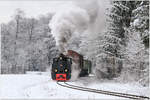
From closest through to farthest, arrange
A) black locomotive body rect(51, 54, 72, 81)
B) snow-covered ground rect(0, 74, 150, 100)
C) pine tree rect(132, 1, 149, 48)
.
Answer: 1. snow-covered ground rect(0, 74, 150, 100)
2. black locomotive body rect(51, 54, 72, 81)
3. pine tree rect(132, 1, 149, 48)

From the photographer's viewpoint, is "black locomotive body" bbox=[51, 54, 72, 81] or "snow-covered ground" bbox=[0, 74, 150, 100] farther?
"black locomotive body" bbox=[51, 54, 72, 81]

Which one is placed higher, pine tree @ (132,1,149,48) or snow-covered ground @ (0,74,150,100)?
pine tree @ (132,1,149,48)

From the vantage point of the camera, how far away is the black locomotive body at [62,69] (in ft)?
59.8

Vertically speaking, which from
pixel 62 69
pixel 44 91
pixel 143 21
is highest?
pixel 143 21

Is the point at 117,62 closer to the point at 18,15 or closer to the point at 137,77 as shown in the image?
the point at 137,77

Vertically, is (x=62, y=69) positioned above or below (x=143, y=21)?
below

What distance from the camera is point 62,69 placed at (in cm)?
1838

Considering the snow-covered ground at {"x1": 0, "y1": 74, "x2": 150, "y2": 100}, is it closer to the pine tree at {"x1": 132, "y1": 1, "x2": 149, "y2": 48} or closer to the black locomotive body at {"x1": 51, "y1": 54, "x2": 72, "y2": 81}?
the black locomotive body at {"x1": 51, "y1": 54, "x2": 72, "y2": 81}

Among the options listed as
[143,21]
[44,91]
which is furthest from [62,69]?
[143,21]

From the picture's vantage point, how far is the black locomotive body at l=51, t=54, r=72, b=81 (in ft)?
59.8

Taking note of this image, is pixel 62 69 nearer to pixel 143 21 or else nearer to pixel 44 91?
pixel 44 91

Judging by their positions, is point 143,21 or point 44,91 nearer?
point 44,91

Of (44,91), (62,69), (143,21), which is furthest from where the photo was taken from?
(143,21)

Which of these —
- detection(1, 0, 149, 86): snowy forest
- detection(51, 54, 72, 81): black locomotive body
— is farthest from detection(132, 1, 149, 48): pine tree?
detection(51, 54, 72, 81): black locomotive body
